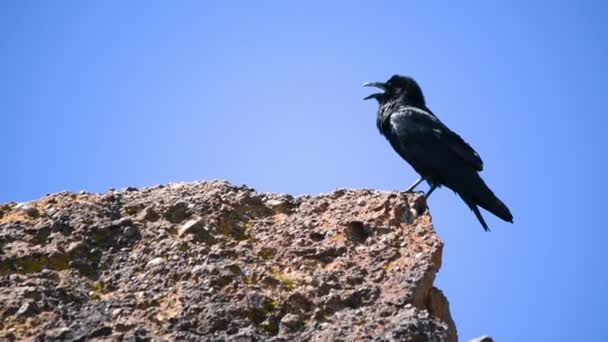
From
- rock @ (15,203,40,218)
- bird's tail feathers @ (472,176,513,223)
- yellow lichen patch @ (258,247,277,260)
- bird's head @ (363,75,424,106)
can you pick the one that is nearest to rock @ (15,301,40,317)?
rock @ (15,203,40,218)

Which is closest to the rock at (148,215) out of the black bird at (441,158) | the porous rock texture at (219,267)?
the porous rock texture at (219,267)

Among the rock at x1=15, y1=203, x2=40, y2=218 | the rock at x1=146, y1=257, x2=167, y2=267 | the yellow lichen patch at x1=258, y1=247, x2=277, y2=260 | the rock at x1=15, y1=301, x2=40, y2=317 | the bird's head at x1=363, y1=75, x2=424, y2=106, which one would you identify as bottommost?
the rock at x1=15, y1=301, x2=40, y2=317

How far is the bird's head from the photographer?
1248 cm

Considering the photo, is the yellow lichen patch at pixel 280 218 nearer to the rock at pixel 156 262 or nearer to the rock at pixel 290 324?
the rock at pixel 156 262

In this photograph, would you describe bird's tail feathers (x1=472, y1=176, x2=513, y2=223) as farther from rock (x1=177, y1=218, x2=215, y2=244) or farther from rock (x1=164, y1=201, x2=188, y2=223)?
rock (x1=177, y1=218, x2=215, y2=244)

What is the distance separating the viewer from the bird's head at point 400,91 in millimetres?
12477

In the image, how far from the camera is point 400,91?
1259cm

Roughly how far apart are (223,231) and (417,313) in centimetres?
177

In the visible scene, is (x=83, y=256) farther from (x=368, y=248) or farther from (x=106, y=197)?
(x=368, y=248)

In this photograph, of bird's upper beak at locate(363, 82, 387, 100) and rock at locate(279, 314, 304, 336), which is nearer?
rock at locate(279, 314, 304, 336)

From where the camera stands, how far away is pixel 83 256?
21.9 ft

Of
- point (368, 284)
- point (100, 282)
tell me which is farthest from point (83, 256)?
point (368, 284)

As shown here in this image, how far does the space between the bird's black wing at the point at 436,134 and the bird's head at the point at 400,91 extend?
26.2 inches

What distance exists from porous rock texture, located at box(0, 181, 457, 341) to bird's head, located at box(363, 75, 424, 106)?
4.66 m
